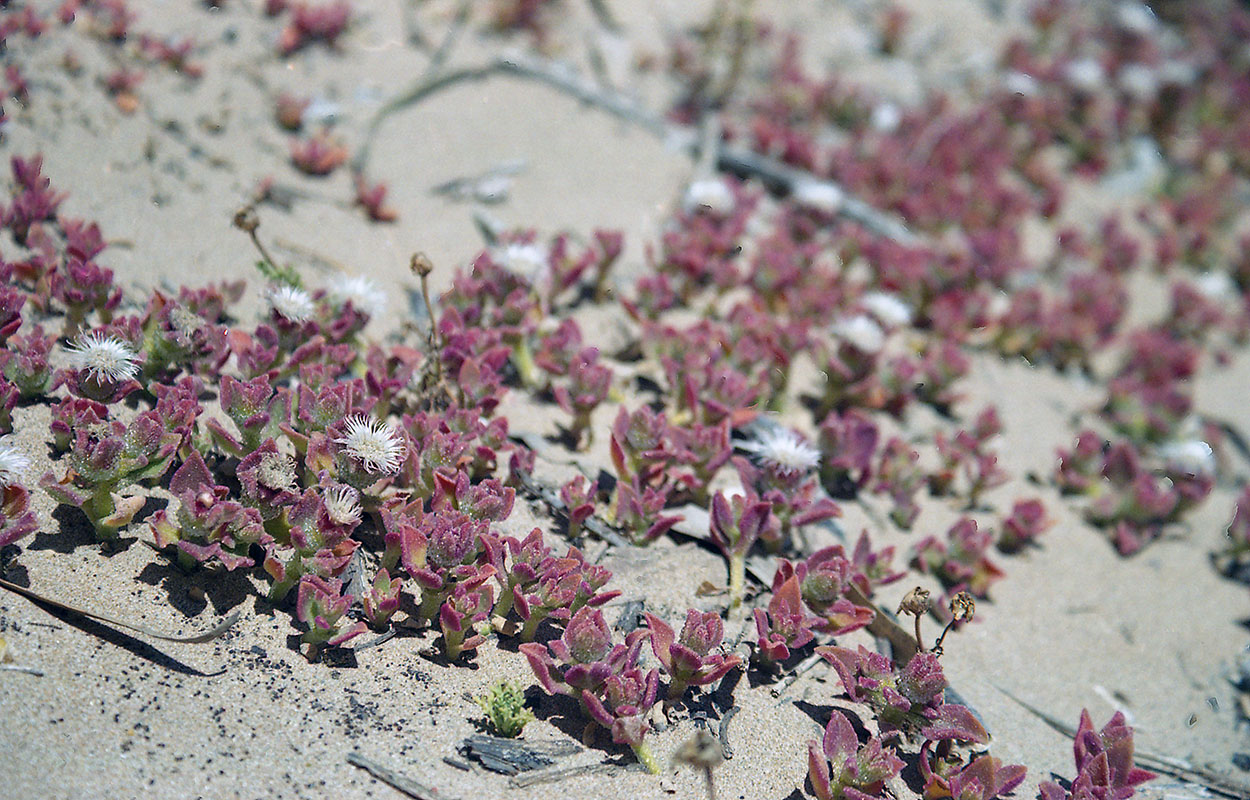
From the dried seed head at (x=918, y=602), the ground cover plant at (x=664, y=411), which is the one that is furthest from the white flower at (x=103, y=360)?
the dried seed head at (x=918, y=602)

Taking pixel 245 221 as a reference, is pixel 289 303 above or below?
below

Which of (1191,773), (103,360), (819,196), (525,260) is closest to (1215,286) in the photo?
(819,196)

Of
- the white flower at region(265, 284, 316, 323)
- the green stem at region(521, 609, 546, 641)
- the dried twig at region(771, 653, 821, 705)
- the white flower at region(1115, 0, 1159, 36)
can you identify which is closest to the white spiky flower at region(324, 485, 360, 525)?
the green stem at region(521, 609, 546, 641)

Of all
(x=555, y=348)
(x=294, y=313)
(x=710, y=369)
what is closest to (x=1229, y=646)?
(x=710, y=369)

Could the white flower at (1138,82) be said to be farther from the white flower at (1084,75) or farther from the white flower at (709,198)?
the white flower at (709,198)

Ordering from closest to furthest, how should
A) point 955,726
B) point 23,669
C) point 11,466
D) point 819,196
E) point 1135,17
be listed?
point 23,669, point 11,466, point 955,726, point 819,196, point 1135,17

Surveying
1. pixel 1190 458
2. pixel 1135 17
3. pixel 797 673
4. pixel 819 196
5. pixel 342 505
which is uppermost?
pixel 1135 17

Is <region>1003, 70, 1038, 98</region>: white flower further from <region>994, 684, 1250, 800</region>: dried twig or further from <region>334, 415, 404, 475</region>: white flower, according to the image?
<region>334, 415, 404, 475</region>: white flower

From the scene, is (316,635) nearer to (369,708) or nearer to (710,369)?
(369,708)

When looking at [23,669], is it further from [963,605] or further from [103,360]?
[963,605]
